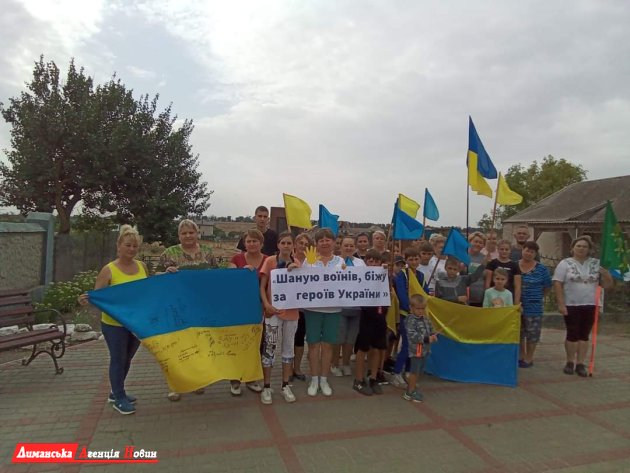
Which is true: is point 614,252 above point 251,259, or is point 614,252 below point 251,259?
above

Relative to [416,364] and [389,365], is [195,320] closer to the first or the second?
[416,364]

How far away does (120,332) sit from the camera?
12.6ft

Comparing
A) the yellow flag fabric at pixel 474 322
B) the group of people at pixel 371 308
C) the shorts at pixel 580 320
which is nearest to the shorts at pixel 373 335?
the group of people at pixel 371 308

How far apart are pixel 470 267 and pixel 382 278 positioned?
181 cm

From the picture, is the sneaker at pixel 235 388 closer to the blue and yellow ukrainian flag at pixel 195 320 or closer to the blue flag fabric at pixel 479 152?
the blue and yellow ukrainian flag at pixel 195 320

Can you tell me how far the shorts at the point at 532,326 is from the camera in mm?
5461

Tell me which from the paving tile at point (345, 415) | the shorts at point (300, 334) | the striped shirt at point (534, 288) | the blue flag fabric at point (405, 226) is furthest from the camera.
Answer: the blue flag fabric at point (405, 226)

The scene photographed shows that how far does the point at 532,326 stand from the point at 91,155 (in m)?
12.2

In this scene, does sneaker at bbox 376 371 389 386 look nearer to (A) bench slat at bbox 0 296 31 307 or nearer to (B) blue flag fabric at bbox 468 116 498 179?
(B) blue flag fabric at bbox 468 116 498 179

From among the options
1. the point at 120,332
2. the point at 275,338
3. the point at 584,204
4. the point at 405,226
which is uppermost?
the point at 584,204

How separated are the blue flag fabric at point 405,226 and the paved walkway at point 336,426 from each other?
1.98 m

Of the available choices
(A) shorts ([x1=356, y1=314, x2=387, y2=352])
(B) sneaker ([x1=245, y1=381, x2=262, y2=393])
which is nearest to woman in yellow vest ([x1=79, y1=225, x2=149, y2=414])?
(B) sneaker ([x1=245, y1=381, x2=262, y2=393])

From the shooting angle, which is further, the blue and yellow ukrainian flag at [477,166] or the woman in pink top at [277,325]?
the blue and yellow ukrainian flag at [477,166]

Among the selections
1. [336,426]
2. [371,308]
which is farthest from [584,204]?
[336,426]
